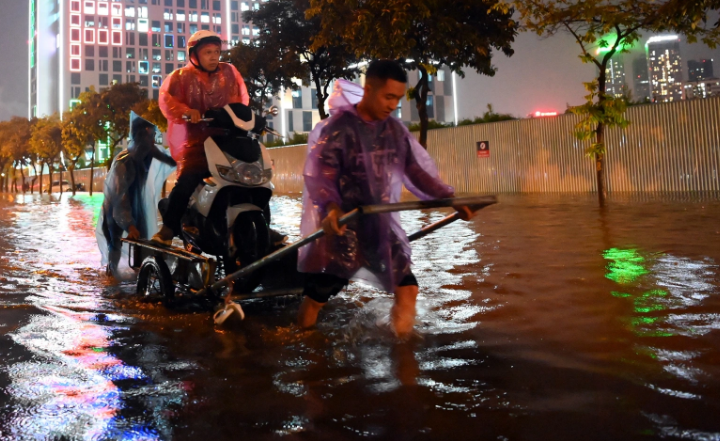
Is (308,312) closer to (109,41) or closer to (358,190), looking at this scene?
(358,190)

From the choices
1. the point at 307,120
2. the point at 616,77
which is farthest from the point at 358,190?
the point at 307,120

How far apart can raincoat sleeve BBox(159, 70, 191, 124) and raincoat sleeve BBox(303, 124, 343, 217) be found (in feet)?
4.57

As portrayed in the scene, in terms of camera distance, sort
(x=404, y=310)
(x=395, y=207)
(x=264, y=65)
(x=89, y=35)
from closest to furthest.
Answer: (x=395, y=207) → (x=404, y=310) → (x=264, y=65) → (x=89, y=35)

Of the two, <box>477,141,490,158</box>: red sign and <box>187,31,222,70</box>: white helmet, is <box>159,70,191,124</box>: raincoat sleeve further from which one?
<box>477,141,490,158</box>: red sign

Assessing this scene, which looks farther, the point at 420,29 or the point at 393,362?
the point at 420,29

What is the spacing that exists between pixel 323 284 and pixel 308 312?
0.24 m

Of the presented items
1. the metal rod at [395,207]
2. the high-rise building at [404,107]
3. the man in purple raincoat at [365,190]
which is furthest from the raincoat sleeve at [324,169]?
the high-rise building at [404,107]

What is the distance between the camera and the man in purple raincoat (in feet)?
10.5

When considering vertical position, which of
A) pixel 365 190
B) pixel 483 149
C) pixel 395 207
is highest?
pixel 483 149

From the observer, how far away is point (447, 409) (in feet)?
7.47

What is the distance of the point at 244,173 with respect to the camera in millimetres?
4008

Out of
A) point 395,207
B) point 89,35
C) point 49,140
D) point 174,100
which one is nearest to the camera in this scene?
point 395,207

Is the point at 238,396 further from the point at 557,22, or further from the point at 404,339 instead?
the point at 557,22

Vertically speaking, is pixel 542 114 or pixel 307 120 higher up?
pixel 307 120
